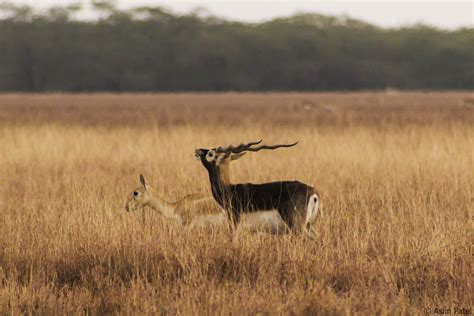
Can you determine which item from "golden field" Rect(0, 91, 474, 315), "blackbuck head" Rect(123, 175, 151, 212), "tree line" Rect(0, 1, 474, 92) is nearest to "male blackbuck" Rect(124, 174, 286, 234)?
"blackbuck head" Rect(123, 175, 151, 212)

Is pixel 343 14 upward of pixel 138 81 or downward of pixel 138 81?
upward

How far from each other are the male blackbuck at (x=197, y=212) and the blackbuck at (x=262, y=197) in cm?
8

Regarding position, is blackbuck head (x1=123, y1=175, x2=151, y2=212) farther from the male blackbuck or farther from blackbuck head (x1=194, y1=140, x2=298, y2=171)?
blackbuck head (x1=194, y1=140, x2=298, y2=171)

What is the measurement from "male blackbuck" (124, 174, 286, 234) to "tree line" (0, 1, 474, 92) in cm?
9344

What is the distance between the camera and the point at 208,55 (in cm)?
10931

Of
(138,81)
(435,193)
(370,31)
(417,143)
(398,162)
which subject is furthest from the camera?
(370,31)

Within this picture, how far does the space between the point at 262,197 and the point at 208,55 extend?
103m

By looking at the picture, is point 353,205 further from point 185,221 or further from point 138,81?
point 138,81

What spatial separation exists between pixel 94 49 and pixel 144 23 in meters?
10.6

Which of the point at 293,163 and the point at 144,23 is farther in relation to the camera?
the point at 144,23

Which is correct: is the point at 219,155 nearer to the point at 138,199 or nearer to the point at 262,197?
the point at 262,197

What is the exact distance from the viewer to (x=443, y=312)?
5781 mm

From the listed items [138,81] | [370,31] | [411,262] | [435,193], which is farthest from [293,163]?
[370,31]

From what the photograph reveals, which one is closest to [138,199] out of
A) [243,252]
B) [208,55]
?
[243,252]
